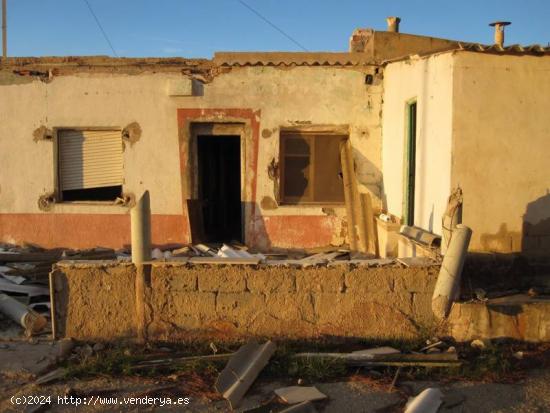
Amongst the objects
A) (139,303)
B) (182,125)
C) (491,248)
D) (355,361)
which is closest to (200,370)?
(139,303)

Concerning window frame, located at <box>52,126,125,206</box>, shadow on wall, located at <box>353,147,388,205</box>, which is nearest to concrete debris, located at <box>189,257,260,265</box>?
shadow on wall, located at <box>353,147,388,205</box>

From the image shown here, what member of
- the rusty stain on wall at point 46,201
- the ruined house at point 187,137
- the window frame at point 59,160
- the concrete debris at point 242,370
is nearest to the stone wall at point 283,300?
the concrete debris at point 242,370

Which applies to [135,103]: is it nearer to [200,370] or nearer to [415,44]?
[415,44]

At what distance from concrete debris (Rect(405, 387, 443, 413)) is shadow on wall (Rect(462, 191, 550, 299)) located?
6.58 ft

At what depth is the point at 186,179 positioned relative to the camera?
30.9ft

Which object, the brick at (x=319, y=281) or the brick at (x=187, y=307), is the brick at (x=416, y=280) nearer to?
the brick at (x=319, y=281)

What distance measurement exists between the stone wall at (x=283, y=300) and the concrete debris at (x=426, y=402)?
1.06 meters

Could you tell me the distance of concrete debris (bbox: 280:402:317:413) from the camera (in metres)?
4.26

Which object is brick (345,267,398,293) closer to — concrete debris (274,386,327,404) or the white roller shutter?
concrete debris (274,386,327,404)

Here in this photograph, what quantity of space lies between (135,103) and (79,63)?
1.14 metres

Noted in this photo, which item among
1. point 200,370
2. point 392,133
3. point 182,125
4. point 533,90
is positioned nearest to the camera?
point 200,370

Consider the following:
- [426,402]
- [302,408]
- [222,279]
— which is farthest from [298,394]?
[222,279]

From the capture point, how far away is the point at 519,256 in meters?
6.22

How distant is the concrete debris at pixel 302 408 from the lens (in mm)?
4262
